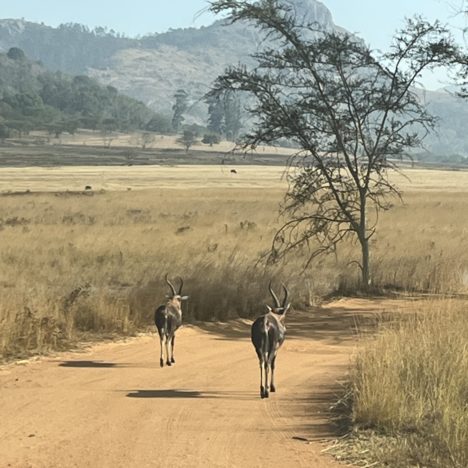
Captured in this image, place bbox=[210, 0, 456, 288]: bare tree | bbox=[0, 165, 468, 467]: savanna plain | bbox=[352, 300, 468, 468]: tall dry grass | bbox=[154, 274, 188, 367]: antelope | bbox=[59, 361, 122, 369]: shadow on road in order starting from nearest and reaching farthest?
bbox=[352, 300, 468, 468]: tall dry grass → bbox=[0, 165, 468, 467]: savanna plain → bbox=[154, 274, 188, 367]: antelope → bbox=[59, 361, 122, 369]: shadow on road → bbox=[210, 0, 456, 288]: bare tree

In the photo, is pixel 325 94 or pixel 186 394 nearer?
pixel 186 394

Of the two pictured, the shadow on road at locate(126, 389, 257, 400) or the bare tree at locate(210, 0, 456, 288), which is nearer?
the shadow on road at locate(126, 389, 257, 400)

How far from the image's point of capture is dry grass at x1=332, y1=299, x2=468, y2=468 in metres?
6.08

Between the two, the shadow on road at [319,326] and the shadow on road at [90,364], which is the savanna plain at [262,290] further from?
the shadow on road at [90,364]

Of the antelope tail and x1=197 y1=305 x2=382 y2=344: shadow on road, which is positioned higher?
the antelope tail

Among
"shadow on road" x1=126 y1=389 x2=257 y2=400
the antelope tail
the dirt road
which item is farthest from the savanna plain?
the antelope tail

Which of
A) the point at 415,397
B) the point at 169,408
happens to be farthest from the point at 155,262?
the point at 415,397

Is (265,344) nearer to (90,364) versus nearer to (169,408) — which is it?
(169,408)

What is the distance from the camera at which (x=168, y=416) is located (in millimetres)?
7289

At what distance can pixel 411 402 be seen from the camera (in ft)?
23.2

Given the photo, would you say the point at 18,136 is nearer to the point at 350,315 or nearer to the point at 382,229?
the point at 382,229

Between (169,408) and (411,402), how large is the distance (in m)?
2.25

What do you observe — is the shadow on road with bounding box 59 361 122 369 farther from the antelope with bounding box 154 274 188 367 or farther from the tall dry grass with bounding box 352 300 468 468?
the tall dry grass with bounding box 352 300 468 468

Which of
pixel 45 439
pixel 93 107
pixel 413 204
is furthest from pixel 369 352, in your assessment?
pixel 93 107
